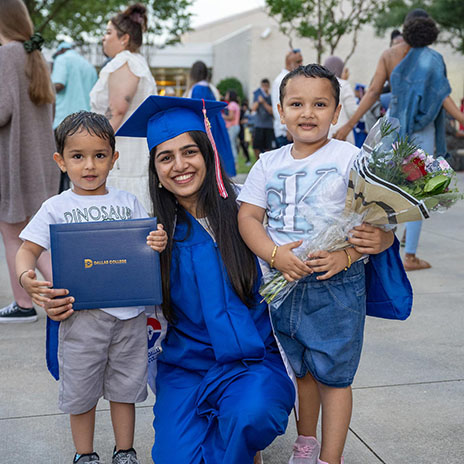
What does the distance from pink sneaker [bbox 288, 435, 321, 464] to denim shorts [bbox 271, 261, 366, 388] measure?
298mm

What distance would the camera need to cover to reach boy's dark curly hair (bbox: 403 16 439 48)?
17.6 ft

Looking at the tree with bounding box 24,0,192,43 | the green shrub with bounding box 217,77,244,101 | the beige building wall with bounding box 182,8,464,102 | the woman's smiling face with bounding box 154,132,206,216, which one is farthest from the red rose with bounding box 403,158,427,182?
the green shrub with bounding box 217,77,244,101

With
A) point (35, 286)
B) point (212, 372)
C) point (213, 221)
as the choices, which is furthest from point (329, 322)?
point (35, 286)

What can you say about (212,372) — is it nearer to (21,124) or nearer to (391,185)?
(391,185)

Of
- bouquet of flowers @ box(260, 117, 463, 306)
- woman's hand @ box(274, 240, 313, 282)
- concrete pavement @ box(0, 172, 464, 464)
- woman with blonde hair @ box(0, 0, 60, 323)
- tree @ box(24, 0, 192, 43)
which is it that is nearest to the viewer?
bouquet of flowers @ box(260, 117, 463, 306)

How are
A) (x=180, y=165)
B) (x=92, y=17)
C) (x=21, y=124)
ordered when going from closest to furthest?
(x=180, y=165) → (x=21, y=124) → (x=92, y=17)

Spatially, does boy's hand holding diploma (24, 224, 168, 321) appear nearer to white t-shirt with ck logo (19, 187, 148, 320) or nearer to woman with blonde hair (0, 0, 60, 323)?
white t-shirt with ck logo (19, 187, 148, 320)

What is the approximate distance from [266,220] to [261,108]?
34.1 ft

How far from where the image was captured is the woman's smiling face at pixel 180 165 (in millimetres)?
2543

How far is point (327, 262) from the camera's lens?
7.64 feet

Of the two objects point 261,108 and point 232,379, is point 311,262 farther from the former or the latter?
point 261,108

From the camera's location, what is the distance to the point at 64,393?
2.47 meters

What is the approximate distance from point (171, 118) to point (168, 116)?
0.06 feet

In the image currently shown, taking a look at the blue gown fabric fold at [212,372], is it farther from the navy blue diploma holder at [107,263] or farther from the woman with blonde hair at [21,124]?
the woman with blonde hair at [21,124]
